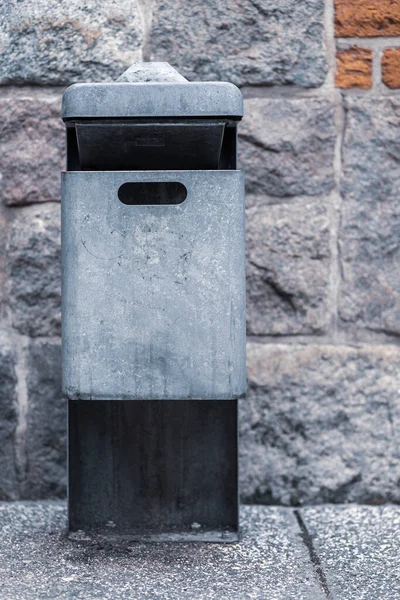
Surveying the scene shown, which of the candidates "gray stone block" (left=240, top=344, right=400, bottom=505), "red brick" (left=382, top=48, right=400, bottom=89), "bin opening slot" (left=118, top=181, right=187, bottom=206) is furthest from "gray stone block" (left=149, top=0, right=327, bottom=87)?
"gray stone block" (left=240, top=344, right=400, bottom=505)

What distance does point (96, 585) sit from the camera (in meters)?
1.72

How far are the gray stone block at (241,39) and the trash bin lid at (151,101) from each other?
25.3 inches

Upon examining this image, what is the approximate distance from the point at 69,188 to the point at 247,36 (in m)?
0.91

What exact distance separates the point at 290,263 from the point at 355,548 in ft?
2.79

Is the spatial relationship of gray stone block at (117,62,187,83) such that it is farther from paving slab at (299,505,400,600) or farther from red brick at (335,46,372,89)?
paving slab at (299,505,400,600)

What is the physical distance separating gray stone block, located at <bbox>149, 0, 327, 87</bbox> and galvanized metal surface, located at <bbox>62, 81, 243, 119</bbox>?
64 centimetres

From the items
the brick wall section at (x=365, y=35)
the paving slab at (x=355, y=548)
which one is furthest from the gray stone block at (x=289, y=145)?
the paving slab at (x=355, y=548)

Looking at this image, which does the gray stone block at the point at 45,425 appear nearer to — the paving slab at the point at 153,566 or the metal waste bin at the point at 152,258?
the paving slab at the point at 153,566

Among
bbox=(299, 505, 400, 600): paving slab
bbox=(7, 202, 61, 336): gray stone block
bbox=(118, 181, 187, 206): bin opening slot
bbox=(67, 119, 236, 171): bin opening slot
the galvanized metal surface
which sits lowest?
bbox=(299, 505, 400, 600): paving slab

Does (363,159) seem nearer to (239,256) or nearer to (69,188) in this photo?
(239,256)

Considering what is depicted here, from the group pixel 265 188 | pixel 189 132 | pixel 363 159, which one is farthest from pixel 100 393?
pixel 363 159

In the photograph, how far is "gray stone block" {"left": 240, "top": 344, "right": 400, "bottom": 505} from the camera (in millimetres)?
2291

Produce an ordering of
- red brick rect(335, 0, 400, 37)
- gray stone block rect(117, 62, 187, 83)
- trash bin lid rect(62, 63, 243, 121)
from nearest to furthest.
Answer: trash bin lid rect(62, 63, 243, 121)
gray stone block rect(117, 62, 187, 83)
red brick rect(335, 0, 400, 37)

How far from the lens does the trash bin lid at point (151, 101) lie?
5.44ft
